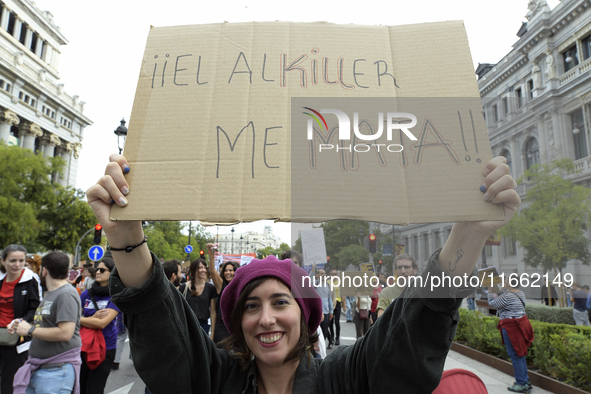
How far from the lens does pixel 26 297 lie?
4.94 meters

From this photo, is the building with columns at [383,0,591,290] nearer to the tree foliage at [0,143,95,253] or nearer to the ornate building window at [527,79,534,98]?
the ornate building window at [527,79,534,98]

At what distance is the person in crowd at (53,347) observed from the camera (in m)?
3.93

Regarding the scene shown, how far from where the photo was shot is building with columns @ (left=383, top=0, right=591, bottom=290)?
26297 mm

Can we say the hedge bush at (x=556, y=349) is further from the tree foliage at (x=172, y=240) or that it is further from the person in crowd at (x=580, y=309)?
the tree foliage at (x=172, y=240)

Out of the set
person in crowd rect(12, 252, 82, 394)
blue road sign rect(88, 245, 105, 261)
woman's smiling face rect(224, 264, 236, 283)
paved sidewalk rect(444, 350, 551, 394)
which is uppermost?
blue road sign rect(88, 245, 105, 261)

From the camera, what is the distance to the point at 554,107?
27.9 metres

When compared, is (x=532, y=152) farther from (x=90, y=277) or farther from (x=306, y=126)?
(x=306, y=126)

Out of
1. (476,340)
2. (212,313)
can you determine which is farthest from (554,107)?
(212,313)

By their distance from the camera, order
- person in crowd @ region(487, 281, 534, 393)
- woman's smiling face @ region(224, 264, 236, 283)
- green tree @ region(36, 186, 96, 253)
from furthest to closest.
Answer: green tree @ region(36, 186, 96, 253) < person in crowd @ region(487, 281, 534, 393) < woman's smiling face @ region(224, 264, 236, 283)

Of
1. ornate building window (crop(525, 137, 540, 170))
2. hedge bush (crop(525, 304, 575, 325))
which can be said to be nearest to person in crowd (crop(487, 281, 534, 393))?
hedge bush (crop(525, 304, 575, 325))

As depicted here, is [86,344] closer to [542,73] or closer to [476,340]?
[476,340]

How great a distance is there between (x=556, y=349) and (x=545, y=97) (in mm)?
26473

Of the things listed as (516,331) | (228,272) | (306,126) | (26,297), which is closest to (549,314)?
(516,331)

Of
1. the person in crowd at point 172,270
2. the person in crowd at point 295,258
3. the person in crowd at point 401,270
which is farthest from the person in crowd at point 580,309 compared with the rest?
the person in crowd at point 172,270
